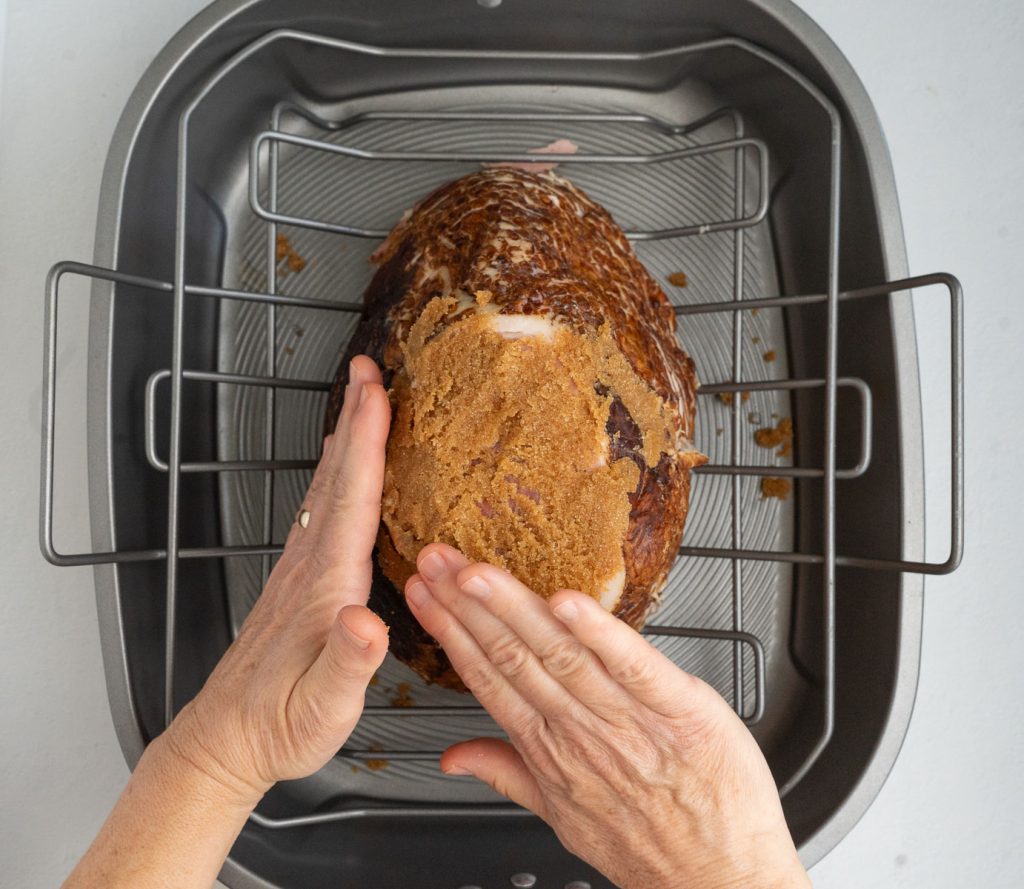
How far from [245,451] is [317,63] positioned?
0.53m

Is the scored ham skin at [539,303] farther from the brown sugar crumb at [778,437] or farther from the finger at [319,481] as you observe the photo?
the brown sugar crumb at [778,437]

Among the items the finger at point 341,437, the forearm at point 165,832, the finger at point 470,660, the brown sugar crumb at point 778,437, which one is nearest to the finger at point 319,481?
the finger at point 341,437

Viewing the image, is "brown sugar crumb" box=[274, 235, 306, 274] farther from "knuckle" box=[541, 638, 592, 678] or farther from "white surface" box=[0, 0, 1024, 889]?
"knuckle" box=[541, 638, 592, 678]

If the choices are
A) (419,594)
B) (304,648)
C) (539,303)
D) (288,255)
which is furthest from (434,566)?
(288,255)

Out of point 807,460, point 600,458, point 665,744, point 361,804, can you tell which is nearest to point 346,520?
point 600,458

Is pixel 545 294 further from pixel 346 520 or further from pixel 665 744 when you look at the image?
pixel 665 744

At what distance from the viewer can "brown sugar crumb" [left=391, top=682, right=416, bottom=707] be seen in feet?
3.57

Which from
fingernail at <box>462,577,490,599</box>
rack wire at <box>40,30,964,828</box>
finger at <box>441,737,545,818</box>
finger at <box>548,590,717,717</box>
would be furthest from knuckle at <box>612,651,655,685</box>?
rack wire at <box>40,30,964,828</box>

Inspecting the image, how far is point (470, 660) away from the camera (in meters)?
0.69

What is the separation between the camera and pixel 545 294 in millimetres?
751

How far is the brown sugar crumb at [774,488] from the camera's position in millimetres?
1103

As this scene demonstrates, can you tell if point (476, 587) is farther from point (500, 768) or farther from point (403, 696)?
point (403, 696)

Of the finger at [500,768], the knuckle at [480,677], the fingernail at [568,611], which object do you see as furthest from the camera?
the finger at [500,768]

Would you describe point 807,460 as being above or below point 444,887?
above
